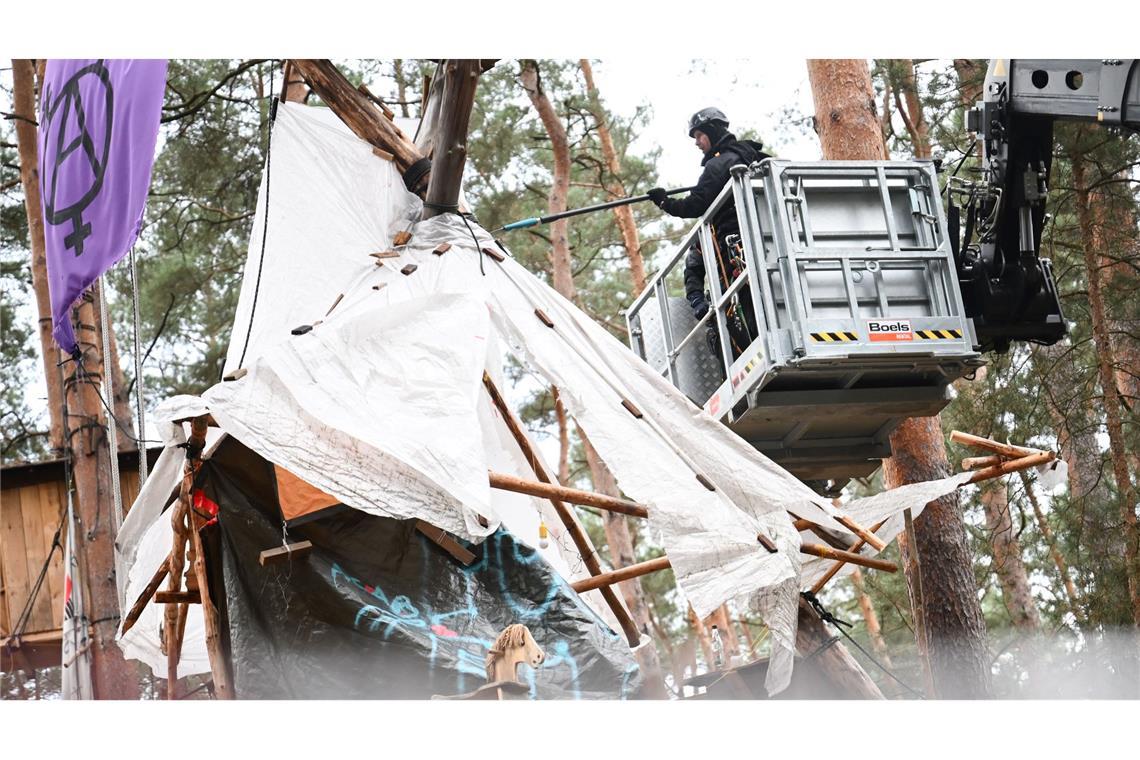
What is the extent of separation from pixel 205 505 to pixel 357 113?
3.22 metres

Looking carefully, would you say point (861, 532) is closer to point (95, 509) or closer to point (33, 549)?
point (95, 509)

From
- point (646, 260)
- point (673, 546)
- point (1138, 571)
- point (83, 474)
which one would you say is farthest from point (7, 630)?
point (646, 260)

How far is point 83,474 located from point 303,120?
3.24 m

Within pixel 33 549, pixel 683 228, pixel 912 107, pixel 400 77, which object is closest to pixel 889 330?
pixel 33 549

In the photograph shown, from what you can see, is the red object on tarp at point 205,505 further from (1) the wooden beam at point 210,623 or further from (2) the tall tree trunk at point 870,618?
(2) the tall tree trunk at point 870,618

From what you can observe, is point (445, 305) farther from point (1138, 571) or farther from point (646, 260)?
point (646, 260)

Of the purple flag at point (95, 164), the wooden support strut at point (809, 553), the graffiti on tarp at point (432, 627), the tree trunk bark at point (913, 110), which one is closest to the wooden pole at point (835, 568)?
the wooden support strut at point (809, 553)

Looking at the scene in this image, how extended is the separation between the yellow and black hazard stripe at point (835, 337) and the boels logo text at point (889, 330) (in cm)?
11

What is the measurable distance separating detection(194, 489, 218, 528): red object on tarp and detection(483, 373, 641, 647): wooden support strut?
2212 millimetres

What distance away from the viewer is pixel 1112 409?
33.8 ft

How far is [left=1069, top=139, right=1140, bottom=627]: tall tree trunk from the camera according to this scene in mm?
10031

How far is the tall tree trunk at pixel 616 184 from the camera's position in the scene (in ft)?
59.4

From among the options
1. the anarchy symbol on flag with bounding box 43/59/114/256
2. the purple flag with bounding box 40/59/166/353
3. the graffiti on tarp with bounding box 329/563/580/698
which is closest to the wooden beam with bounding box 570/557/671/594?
the graffiti on tarp with bounding box 329/563/580/698

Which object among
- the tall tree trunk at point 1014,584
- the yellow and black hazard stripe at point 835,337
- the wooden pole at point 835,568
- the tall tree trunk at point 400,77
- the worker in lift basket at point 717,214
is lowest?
the tall tree trunk at point 1014,584
